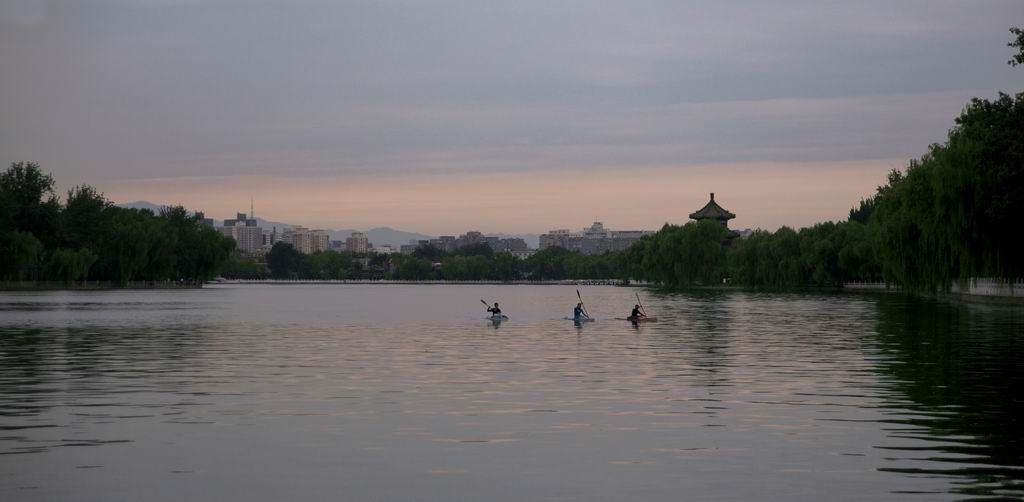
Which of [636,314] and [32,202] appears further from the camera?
[32,202]

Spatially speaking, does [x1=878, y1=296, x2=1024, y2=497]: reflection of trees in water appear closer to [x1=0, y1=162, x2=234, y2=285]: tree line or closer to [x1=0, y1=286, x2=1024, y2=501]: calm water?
[x1=0, y1=286, x2=1024, y2=501]: calm water

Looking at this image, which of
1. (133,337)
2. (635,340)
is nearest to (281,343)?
(133,337)

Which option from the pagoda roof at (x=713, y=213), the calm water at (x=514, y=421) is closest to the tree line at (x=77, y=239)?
the pagoda roof at (x=713, y=213)

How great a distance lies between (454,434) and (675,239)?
411ft

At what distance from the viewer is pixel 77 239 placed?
127 metres

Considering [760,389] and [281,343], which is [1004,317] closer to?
[281,343]

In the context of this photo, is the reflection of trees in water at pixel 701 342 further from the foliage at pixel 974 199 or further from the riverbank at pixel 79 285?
the riverbank at pixel 79 285

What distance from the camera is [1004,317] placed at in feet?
169

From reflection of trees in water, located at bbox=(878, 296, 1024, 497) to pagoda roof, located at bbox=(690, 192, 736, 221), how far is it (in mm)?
140245

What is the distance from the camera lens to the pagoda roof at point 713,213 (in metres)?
186

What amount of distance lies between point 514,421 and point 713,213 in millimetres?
172055

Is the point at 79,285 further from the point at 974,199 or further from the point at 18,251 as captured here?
the point at 974,199

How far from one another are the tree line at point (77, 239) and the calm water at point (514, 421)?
86.6 metres

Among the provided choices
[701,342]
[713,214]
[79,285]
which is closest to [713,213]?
[713,214]
